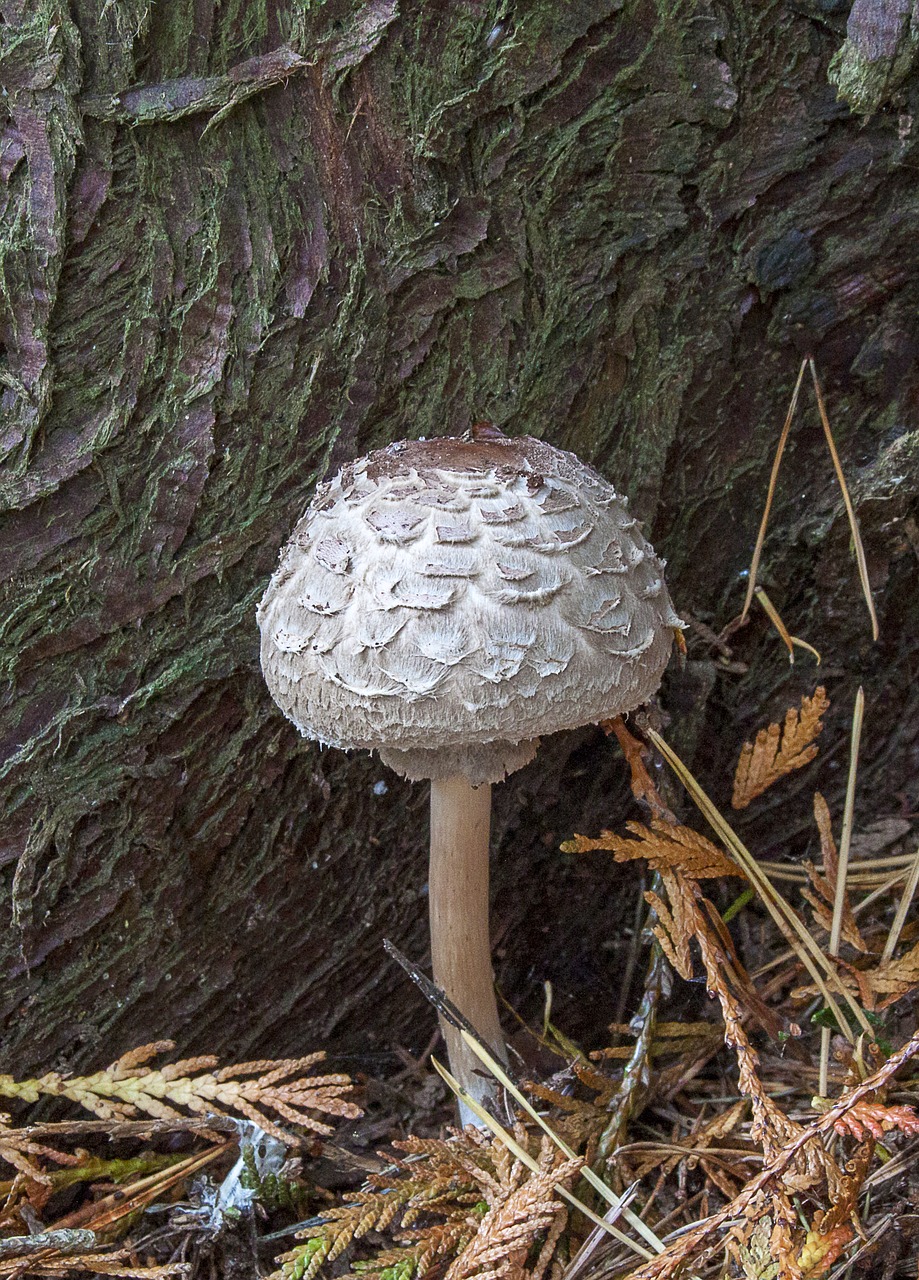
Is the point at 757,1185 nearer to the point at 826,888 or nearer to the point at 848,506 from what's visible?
the point at 826,888

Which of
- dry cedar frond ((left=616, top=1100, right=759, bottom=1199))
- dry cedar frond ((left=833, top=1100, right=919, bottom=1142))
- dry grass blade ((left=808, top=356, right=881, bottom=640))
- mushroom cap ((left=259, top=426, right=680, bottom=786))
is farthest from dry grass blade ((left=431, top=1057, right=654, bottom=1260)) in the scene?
dry grass blade ((left=808, top=356, right=881, bottom=640))

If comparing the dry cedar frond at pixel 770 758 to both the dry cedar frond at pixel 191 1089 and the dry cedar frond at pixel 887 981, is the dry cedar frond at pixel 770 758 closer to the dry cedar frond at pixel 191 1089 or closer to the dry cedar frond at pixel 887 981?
the dry cedar frond at pixel 887 981

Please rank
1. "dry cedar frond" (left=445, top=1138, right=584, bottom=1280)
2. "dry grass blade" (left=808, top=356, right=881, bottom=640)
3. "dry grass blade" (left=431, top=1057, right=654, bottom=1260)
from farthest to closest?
1. "dry grass blade" (left=808, top=356, right=881, bottom=640)
2. "dry grass blade" (left=431, top=1057, right=654, bottom=1260)
3. "dry cedar frond" (left=445, top=1138, right=584, bottom=1280)

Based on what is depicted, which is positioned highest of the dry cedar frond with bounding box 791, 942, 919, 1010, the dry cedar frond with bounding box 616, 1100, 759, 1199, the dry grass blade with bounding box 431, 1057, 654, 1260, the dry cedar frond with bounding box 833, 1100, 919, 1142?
the dry cedar frond with bounding box 833, 1100, 919, 1142

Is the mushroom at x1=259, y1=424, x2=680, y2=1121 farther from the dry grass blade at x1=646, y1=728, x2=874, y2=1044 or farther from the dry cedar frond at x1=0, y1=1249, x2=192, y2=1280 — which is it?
the dry cedar frond at x1=0, y1=1249, x2=192, y2=1280

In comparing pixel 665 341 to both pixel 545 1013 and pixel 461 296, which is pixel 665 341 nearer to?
pixel 461 296

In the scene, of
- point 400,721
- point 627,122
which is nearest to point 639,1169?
point 400,721

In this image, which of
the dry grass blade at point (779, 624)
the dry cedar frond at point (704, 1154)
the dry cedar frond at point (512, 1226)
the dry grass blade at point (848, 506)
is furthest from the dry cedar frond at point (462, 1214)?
the dry grass blade at point (848, 506)
